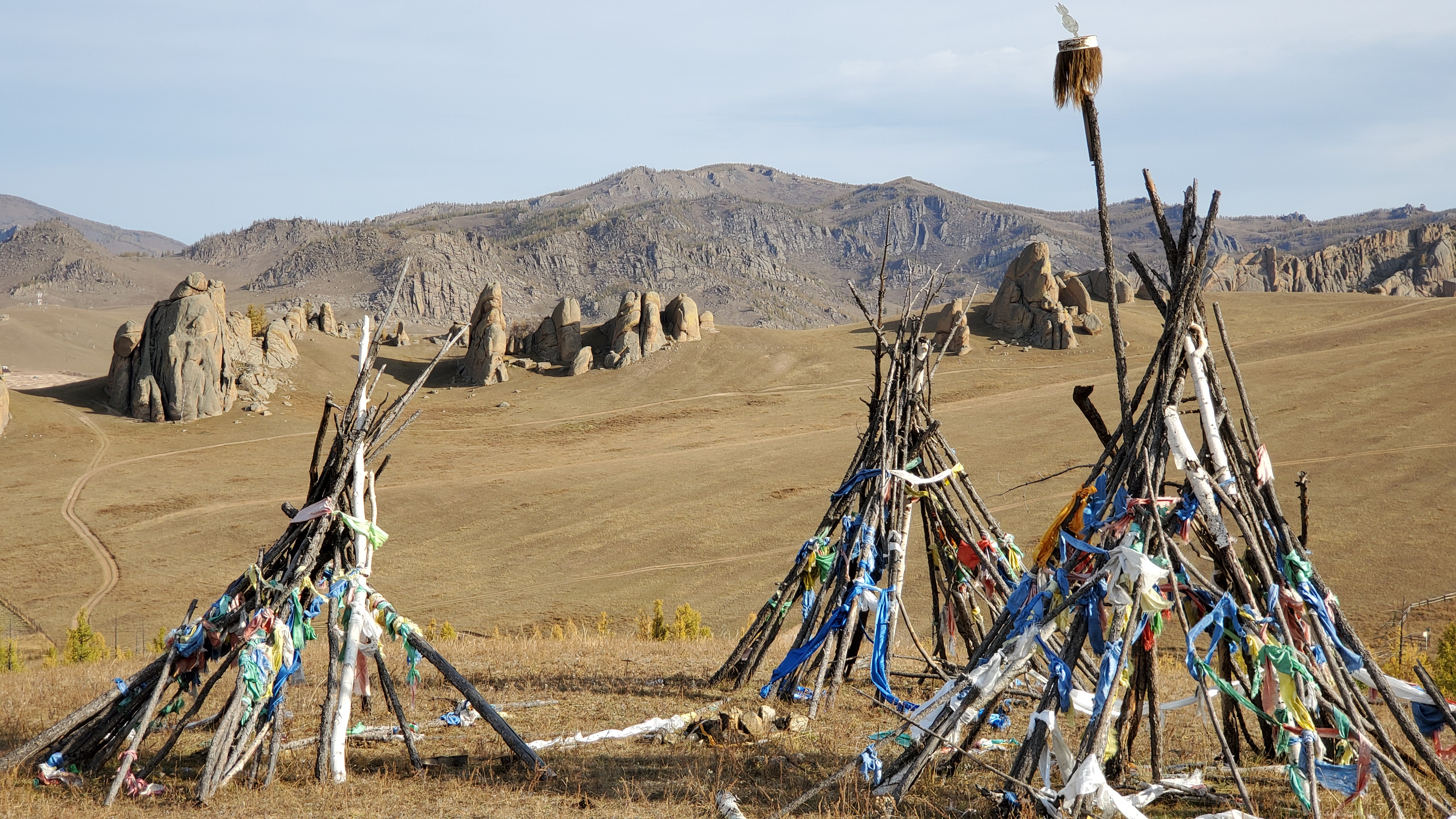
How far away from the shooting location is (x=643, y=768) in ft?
19.9

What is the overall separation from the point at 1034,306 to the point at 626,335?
2351 cm

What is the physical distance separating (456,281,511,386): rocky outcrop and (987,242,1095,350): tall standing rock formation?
28.6m

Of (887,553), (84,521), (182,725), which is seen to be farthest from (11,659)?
(84,521)

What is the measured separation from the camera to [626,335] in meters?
53.8

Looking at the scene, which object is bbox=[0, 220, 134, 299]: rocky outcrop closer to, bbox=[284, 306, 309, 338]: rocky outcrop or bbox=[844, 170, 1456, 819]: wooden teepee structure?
bbox=[284, 306, 309, 338]: rocky outcrop

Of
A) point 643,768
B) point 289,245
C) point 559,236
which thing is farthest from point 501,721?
point 289,245

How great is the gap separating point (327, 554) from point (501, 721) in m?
1.67

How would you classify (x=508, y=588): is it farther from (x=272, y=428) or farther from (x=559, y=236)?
(x=559, y=236)

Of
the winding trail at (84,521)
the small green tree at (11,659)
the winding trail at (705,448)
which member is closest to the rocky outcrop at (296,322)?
the winding trail at (84,521)

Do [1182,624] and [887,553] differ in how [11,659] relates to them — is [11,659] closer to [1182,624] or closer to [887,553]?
[887,553]

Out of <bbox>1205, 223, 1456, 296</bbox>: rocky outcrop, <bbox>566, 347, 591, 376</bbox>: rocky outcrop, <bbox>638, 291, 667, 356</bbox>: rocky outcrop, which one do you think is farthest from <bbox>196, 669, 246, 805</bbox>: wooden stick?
<bbox>1205, 223, 1456, 296</bbox>: rocky outcrop

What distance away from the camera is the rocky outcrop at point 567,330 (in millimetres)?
53688

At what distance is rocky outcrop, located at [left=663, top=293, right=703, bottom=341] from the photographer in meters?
55.5

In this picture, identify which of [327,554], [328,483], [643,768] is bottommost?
→ [643,768]
